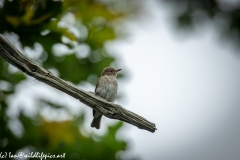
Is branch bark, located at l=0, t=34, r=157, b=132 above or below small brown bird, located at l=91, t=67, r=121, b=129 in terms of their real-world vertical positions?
below

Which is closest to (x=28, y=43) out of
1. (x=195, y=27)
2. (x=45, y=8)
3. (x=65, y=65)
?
(x=45, y=8)

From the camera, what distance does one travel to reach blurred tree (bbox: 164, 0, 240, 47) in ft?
16.9

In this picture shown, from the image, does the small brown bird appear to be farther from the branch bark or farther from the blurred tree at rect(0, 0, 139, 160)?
the branch bark

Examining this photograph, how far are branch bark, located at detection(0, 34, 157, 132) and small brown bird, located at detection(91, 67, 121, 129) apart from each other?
287 cm

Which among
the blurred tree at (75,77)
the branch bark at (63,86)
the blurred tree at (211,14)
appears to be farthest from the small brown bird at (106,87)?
the branch bark at (63,86)

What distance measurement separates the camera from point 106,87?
6.78 m

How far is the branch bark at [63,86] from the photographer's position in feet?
11.5

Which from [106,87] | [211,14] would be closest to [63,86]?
[211,14]

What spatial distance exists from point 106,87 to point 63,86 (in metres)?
3.12

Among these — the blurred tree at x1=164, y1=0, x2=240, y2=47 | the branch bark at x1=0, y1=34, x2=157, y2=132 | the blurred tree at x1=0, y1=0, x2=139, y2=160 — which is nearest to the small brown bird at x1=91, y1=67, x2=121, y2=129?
the blurred tree at x1=0, y1=0, x2=139, y2=160

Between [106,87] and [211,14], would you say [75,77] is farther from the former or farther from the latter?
[211,14]

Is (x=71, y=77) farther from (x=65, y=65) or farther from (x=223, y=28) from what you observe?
(x=223, y=28)

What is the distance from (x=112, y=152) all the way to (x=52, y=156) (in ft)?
2.98

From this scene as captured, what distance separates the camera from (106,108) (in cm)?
379
